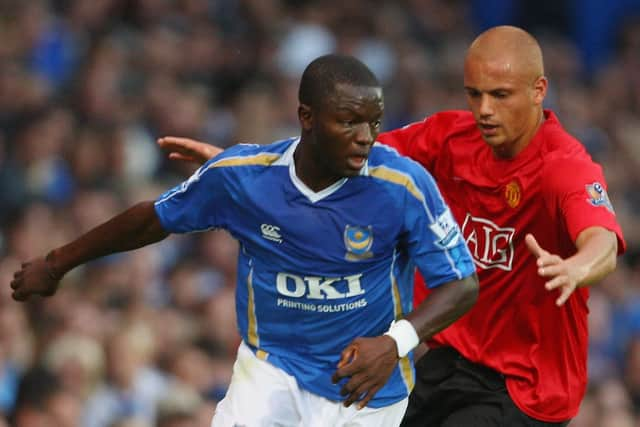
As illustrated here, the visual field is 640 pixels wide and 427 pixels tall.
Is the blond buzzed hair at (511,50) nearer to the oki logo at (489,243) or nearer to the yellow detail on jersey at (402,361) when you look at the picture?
the oki logo at (489,243)

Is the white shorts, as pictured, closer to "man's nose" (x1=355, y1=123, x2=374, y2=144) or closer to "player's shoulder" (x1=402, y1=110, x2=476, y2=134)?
"man's nose" (x1=355, y1=123, x2=374, y2=144)

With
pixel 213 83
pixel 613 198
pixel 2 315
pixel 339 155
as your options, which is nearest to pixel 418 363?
pixel 339 155

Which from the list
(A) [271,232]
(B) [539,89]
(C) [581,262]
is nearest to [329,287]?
(A) [271,232]

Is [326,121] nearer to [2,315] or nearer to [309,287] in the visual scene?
[309,287]

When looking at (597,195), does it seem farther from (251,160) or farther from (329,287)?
(251,160)

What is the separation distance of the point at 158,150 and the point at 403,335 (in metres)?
5.61

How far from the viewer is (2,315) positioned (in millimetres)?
7863

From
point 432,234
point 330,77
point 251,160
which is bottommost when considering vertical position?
point 432,234

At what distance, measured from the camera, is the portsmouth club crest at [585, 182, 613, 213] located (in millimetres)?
4938

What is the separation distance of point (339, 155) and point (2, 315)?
149 inches

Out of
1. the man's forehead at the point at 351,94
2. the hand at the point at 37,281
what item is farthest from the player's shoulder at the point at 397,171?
the hand at the point at 37,281

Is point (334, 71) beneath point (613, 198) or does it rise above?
above

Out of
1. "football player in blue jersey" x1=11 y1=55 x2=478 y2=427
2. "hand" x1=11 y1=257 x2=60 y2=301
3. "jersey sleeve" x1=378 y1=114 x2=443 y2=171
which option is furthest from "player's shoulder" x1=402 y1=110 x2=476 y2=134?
"hand" x1=11 y1=257 x2=60 y2=301

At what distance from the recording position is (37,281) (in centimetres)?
542
